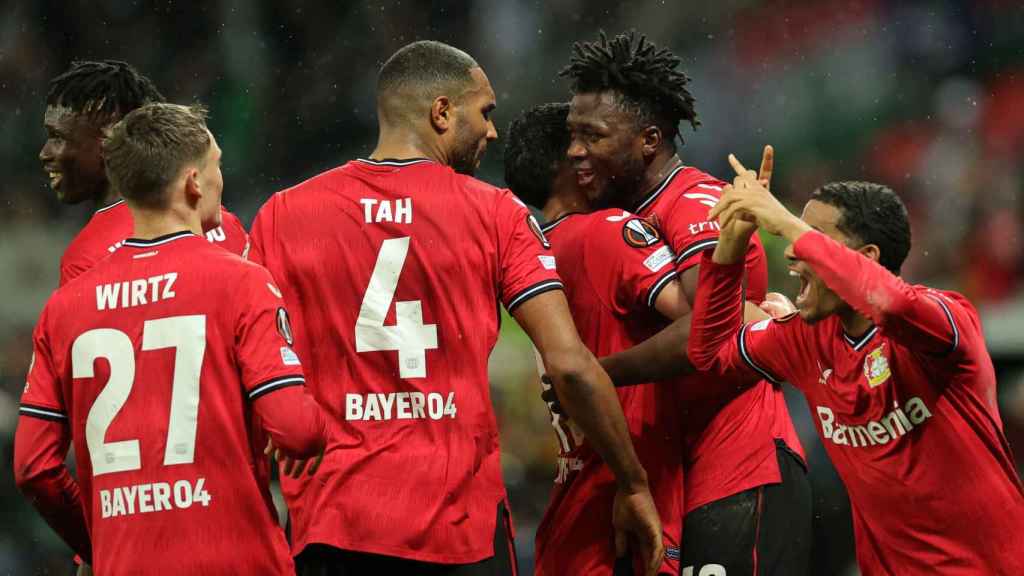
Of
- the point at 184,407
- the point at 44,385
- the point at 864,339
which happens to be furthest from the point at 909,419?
the point at 44,385

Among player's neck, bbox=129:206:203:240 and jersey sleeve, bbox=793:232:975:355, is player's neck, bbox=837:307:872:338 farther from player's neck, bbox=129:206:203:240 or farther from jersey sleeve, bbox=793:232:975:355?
player's neck, bbox=129:206:203:240

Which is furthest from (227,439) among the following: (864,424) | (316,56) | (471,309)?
(316,56)

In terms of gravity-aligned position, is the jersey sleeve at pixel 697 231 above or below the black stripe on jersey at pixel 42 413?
above

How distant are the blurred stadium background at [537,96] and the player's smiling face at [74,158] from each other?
3969mm

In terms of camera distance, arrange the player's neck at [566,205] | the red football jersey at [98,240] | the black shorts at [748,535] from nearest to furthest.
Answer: the red football jersey at [98,240], the black shorts at [748,535], the player's neck at [566,205]

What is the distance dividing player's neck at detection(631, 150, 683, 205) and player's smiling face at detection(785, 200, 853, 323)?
59 cm

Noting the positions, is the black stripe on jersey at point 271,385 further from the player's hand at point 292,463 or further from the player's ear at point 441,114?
the player's ear at point 441,114

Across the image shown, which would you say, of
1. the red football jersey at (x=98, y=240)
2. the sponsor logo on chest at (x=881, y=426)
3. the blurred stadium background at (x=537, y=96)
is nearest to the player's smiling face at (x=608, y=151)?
the sponsor logo on chest at (x=881, y=426)

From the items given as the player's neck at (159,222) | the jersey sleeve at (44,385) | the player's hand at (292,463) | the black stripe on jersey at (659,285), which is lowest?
the player's hand at (292,463)

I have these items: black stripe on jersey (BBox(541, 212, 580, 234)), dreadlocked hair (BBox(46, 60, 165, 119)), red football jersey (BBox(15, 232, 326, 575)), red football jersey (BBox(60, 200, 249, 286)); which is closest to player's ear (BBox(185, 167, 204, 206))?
red football jersey (BBox(15, 232, 326, 575))

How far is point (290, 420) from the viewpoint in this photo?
2621mm

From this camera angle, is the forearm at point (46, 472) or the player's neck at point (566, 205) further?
the player's neck at point (566, 205)

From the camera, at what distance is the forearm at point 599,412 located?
3.04 metres

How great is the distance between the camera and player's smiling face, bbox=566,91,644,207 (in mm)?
3752
